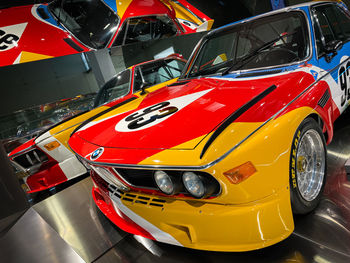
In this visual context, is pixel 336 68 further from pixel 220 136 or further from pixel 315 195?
pixel 220 136

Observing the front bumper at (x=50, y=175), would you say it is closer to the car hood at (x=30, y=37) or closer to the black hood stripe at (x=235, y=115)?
the car hood at (x=30, y=37)

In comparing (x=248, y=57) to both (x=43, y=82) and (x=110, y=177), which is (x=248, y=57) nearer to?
(x=110, y=177)

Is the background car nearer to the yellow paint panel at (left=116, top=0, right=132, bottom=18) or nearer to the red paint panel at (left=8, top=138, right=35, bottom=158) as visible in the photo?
the yellow paint panel at (left=116, top=0, right=132, bottom=18)

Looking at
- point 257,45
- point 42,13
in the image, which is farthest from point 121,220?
point 42,13

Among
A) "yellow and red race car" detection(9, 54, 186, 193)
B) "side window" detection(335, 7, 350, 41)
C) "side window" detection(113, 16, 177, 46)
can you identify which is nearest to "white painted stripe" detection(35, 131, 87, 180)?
"yellow and red race car" detection(9, 54, 186, 193)

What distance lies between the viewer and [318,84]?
63.6 inches

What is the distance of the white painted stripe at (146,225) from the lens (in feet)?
4.19

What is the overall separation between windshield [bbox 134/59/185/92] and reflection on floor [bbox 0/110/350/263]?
175cm

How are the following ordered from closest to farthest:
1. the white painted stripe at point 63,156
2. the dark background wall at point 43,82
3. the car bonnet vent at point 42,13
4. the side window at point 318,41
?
1. the side window at point 318,41
2. the white painted stripe at point 63,156
3. the car bonnet vent at point 42,13
4. the dark background wall at point 43,82

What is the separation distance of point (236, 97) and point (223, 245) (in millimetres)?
820

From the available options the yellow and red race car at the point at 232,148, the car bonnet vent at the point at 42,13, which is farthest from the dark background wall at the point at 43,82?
the yellow and red race car at the point at 232,148

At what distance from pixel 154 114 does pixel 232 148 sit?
27.7 inches

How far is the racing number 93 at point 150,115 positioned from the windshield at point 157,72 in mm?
1733

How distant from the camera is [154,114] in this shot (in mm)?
1600
